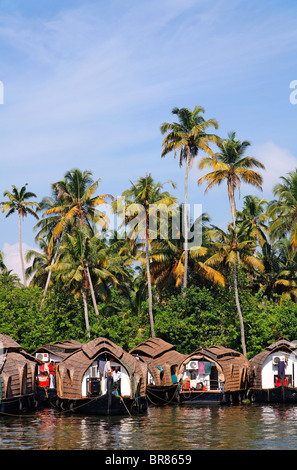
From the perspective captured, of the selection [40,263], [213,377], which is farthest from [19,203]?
[213,377]

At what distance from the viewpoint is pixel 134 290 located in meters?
59.0

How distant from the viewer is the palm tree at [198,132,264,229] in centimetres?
4578

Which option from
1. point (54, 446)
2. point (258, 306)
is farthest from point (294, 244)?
point (54, 446)

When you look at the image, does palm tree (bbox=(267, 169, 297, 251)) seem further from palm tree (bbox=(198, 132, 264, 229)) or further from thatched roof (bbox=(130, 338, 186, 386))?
thatched roof (bbox=(130, 338, 186, 386))

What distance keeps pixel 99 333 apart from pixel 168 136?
15.9 m

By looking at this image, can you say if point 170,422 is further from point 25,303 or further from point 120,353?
point 25,303

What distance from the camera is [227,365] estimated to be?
34969mm

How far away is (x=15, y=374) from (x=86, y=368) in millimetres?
3569

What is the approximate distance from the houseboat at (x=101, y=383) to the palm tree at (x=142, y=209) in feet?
43.8

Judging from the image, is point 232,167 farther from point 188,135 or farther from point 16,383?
point 16,383

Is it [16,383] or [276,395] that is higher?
[16,383]

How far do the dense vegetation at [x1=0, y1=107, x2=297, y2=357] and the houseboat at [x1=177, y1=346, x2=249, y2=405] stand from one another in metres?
5.48

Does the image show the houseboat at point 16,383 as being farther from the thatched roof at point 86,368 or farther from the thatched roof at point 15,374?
the thatched roof at point 86,368
